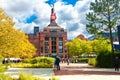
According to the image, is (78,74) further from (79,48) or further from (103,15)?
(79,48)

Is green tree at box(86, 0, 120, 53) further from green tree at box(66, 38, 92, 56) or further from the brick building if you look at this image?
the brick building

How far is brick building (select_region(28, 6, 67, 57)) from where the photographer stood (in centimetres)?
14538

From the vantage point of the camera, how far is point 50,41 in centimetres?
14750

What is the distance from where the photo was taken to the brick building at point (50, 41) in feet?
477

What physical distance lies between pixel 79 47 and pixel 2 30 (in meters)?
66.4

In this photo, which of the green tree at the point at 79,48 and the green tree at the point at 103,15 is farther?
the green tree at the point at 79,48

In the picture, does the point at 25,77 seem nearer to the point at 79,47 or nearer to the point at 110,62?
the point at 110,62

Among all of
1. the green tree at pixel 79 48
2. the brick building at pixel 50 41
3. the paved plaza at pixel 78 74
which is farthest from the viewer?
the brick building at pixel 50 41

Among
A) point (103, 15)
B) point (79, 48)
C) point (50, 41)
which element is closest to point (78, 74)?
point (103, 15)

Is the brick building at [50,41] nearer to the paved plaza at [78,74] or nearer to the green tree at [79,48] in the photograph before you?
the green tree at [79,48]

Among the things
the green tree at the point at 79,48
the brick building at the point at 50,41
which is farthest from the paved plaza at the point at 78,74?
the brick building at the point at 50,41

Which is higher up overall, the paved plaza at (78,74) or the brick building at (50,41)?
the brick building at (50,41)

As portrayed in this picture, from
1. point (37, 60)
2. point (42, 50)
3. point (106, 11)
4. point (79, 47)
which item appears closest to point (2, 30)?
point (37, 60)

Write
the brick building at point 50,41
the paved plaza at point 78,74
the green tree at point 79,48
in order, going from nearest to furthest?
the paved plaza at point 78,74 < the green tree at point 79,48 < the brick building at point 50,41
